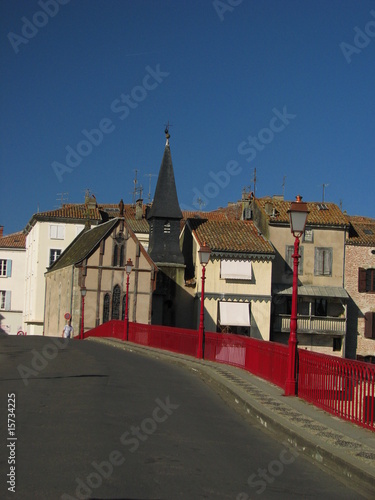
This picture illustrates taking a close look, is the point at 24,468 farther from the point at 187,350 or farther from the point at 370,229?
the point at 370,229

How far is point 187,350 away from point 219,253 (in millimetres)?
27497

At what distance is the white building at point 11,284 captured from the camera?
3081 inches

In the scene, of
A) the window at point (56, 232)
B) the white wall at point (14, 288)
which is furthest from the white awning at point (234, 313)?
the white wall at point (14, 288)

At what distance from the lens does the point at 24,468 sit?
806 cm

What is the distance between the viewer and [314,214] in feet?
189

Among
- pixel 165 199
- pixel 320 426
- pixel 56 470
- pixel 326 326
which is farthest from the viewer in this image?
pixel 165 199

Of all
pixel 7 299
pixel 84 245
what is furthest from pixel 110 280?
pixel 7 299

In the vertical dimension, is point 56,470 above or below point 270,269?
below

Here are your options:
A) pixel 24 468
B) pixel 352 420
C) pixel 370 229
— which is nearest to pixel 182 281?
pixel 370 229

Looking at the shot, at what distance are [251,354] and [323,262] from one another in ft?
121

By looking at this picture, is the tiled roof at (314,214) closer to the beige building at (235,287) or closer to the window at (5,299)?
the beige building at (235,287)

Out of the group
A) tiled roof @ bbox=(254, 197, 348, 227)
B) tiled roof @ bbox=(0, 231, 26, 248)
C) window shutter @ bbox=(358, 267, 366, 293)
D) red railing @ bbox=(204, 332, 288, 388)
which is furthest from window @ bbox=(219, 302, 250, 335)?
tiled roof @ bbox=(0, 231, 26, 248)

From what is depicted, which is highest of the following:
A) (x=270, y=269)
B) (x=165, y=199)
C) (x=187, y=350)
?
(x=165, y=199)

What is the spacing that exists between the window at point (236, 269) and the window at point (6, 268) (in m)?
33.7
